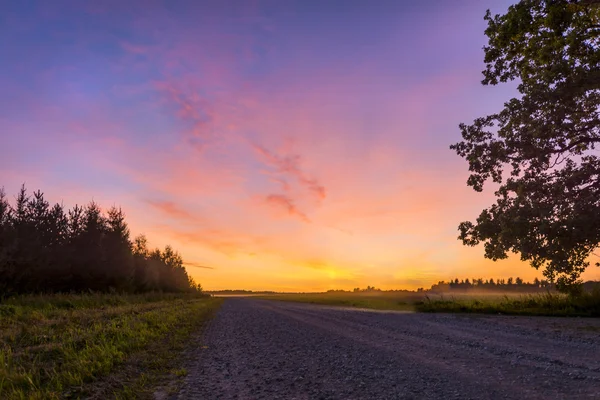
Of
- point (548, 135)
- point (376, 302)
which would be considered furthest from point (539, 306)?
point (376, 302)

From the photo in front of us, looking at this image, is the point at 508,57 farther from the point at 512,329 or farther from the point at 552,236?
the point at 512,329

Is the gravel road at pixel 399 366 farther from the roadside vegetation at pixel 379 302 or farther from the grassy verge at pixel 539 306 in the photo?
the roadside vegetation at pixel 379 302

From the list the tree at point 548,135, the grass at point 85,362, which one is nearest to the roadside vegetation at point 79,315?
the grass at point 85,362

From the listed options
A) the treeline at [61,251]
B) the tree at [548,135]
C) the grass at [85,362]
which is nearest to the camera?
the grass at [85,362]

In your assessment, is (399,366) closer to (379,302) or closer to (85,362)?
(85,362)

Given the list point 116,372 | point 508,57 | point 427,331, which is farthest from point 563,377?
point 508,57

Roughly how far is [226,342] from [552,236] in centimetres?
1641

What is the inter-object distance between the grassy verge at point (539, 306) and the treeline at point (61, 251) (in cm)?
3772

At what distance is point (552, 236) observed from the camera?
706 inches

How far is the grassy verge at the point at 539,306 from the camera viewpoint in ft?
69.2

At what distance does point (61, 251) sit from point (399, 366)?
155 feet

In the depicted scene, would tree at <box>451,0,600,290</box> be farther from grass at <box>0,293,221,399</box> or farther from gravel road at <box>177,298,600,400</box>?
grass at <box>0,293,221,399</box>

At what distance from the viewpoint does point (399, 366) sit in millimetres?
8102

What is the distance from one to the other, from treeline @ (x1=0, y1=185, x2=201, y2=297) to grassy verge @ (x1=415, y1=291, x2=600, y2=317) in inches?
1485
